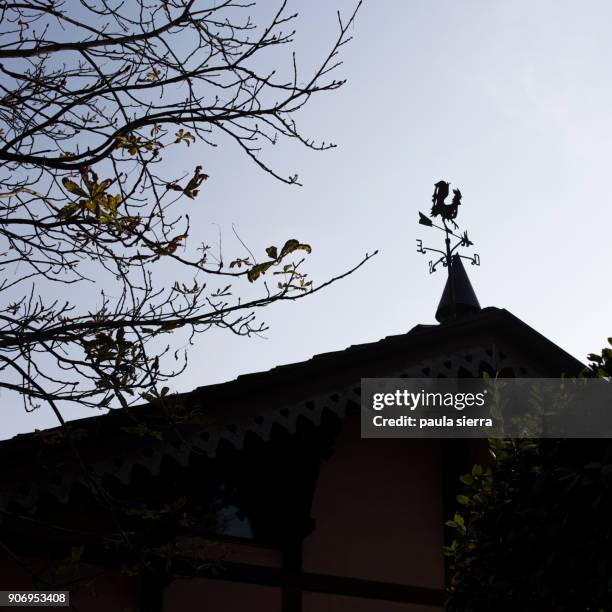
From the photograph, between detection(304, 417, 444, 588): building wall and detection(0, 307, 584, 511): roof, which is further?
detection(304, 417, 444, 588): building wall

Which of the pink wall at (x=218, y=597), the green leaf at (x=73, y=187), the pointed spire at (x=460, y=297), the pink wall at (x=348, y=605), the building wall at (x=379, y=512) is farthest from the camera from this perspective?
the pointed spire at (x=460, y=297)

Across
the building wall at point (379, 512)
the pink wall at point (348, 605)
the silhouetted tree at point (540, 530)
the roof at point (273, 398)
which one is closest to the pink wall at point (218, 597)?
the pink wall at point (348, 605)

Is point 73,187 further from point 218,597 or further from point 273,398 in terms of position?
point 218,597

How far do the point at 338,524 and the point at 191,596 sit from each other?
63.4 inches

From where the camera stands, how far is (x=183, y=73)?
474 centimetres

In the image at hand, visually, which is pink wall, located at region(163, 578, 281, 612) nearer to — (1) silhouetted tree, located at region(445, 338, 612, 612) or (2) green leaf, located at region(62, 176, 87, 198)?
(1) silhouetted tree, located at region(445, 338, 612, 612)

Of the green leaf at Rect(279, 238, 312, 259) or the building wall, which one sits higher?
the green leaf at Rect(279, 238, 312, 259)

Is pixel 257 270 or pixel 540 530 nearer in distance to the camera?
pixel 257 270

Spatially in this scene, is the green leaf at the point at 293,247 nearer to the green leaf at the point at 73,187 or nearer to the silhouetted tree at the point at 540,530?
the green leaf at the point at 73,187

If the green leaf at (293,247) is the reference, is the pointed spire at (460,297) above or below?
above

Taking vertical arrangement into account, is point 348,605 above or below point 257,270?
below

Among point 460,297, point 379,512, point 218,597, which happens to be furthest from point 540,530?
point 460,297

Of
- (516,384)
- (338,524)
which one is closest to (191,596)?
(338,524)

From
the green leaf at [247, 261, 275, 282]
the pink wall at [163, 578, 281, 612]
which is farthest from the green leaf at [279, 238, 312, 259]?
the pink wall at [163, 578, 281, 612]
